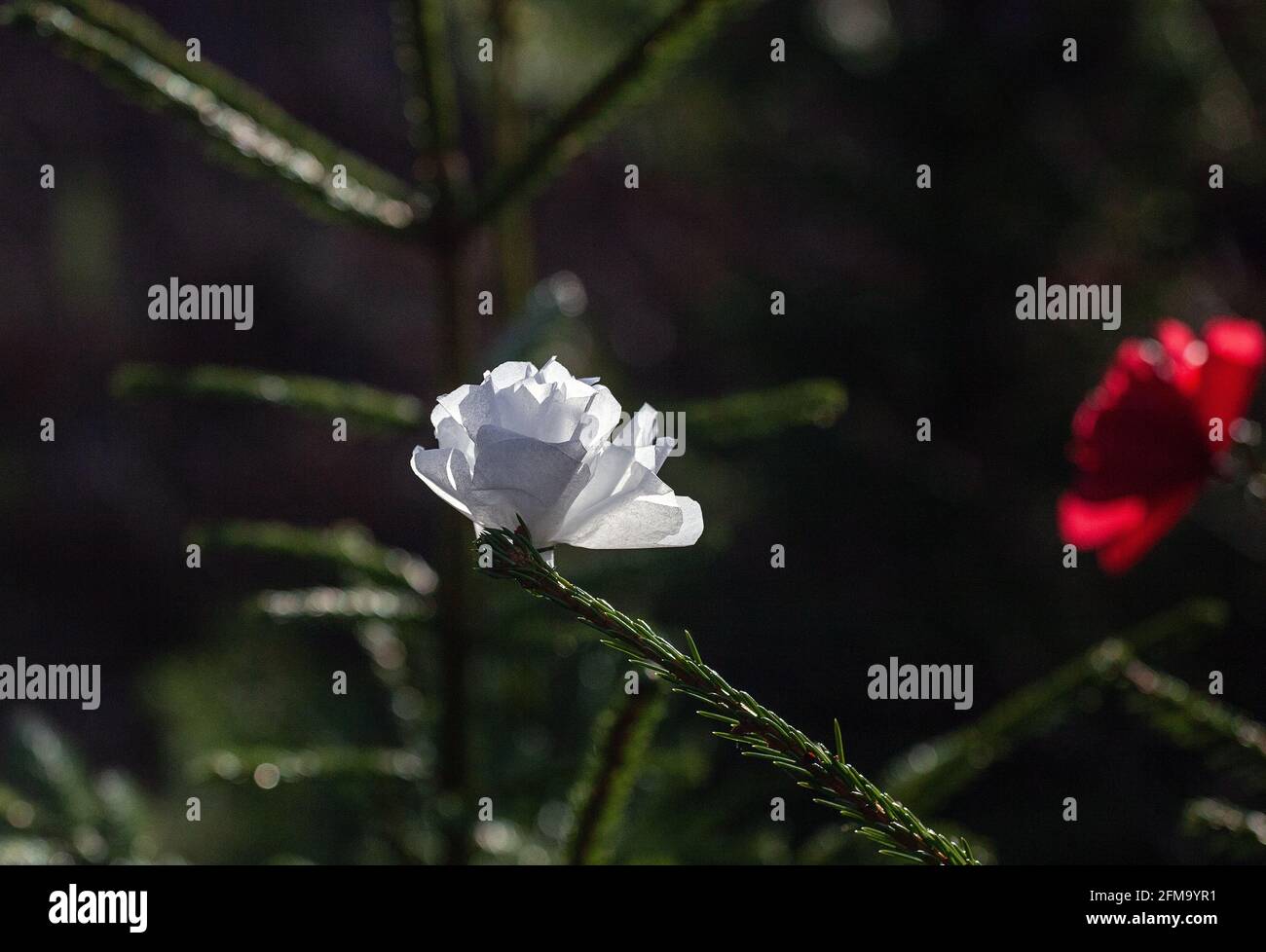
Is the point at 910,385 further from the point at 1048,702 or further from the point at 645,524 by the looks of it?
the point at 645,524

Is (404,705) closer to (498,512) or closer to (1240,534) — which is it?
(498,512)

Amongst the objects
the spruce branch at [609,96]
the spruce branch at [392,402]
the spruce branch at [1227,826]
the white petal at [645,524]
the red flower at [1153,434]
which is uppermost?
the spruce branch at [609,96]

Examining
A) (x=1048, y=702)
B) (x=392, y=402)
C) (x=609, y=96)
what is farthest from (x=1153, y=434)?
(x=392, y=402)

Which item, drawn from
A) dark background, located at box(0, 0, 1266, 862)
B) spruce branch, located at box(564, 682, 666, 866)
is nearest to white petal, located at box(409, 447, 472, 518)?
spruce branch, located at box(564, 682, 666, 866)

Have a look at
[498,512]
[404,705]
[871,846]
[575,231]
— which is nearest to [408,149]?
[575,231]

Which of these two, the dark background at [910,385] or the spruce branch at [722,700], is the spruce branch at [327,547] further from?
the spruce branch at [722,700]

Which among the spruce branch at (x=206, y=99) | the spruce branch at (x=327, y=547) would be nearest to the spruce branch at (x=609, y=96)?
the spruce branch at (x=206, y=99)
